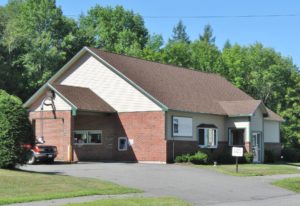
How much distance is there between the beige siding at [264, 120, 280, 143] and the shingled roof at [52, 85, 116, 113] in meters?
14.8

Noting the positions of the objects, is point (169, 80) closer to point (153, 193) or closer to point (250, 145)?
point (250, 145)

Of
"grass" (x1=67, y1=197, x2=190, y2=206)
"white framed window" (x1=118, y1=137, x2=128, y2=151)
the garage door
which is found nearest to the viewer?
"grass" (x1=67, y1=197, x2=190, y2=206)

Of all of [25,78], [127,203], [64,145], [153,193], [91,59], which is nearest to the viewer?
[127,203]

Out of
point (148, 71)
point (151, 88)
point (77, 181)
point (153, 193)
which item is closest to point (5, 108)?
point (77, 181)

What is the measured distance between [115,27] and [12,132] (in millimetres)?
58919

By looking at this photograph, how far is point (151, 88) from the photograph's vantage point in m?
40.2

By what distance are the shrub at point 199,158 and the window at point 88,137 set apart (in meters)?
7.25

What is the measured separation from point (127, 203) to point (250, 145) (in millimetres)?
26928

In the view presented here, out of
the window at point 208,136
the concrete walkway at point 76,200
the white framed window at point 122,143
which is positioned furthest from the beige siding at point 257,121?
the concrete walkway at point 76,200

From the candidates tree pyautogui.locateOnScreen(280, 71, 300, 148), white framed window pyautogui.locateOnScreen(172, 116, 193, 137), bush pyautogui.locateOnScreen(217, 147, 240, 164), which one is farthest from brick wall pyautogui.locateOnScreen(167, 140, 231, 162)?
tree pyautogui.locateOnScreen(280, 71, 300, 148)

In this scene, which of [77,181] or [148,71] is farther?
[148,71]

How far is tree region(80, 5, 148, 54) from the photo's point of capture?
7775 centimetres

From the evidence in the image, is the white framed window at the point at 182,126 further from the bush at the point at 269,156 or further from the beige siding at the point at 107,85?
the bush at the point at 269,156

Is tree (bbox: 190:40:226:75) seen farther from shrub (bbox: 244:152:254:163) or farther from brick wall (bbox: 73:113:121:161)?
brick wall (bbox: 73:113:121:161)
